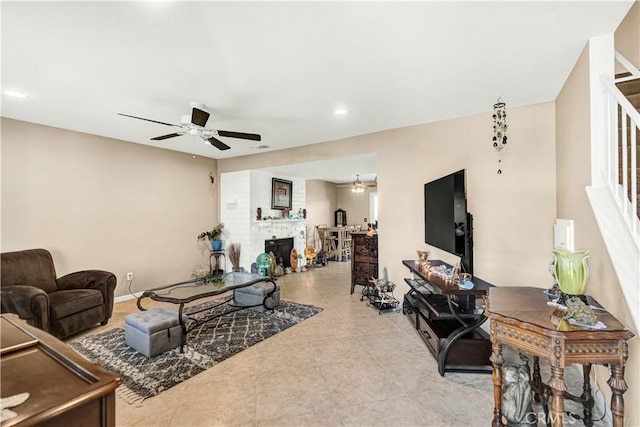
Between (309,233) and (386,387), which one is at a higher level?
(309,233)

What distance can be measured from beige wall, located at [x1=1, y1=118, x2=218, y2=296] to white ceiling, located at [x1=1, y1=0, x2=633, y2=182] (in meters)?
0.53

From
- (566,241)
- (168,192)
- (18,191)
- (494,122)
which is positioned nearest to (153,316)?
(18,191)

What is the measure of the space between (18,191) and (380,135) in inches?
186

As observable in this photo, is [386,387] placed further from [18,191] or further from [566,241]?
[18,191]

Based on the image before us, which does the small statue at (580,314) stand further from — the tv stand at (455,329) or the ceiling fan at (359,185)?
the ceiling fan at (359,185)

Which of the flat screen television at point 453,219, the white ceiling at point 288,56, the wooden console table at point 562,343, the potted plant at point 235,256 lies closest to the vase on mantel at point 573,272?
the wooden console table at point 562,343

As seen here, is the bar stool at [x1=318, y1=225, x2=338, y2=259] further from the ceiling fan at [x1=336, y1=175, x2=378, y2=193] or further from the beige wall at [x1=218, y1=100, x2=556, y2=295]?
the beige wall at [x1=218, y1=100, x2=556, y2=295]

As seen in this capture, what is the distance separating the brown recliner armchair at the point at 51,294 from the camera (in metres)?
2.71

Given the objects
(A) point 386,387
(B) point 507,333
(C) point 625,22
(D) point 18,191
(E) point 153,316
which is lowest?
(A) point 386,387

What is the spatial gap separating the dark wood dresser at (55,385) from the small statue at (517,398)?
6.47 ft

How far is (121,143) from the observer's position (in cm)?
452

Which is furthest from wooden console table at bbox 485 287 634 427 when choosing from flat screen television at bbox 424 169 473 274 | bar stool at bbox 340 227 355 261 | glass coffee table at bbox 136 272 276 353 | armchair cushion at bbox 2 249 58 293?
bar stool at bbox 340 227 355 261

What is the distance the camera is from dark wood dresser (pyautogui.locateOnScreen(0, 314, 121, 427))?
72 centimetres

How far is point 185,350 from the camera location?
109 inches
